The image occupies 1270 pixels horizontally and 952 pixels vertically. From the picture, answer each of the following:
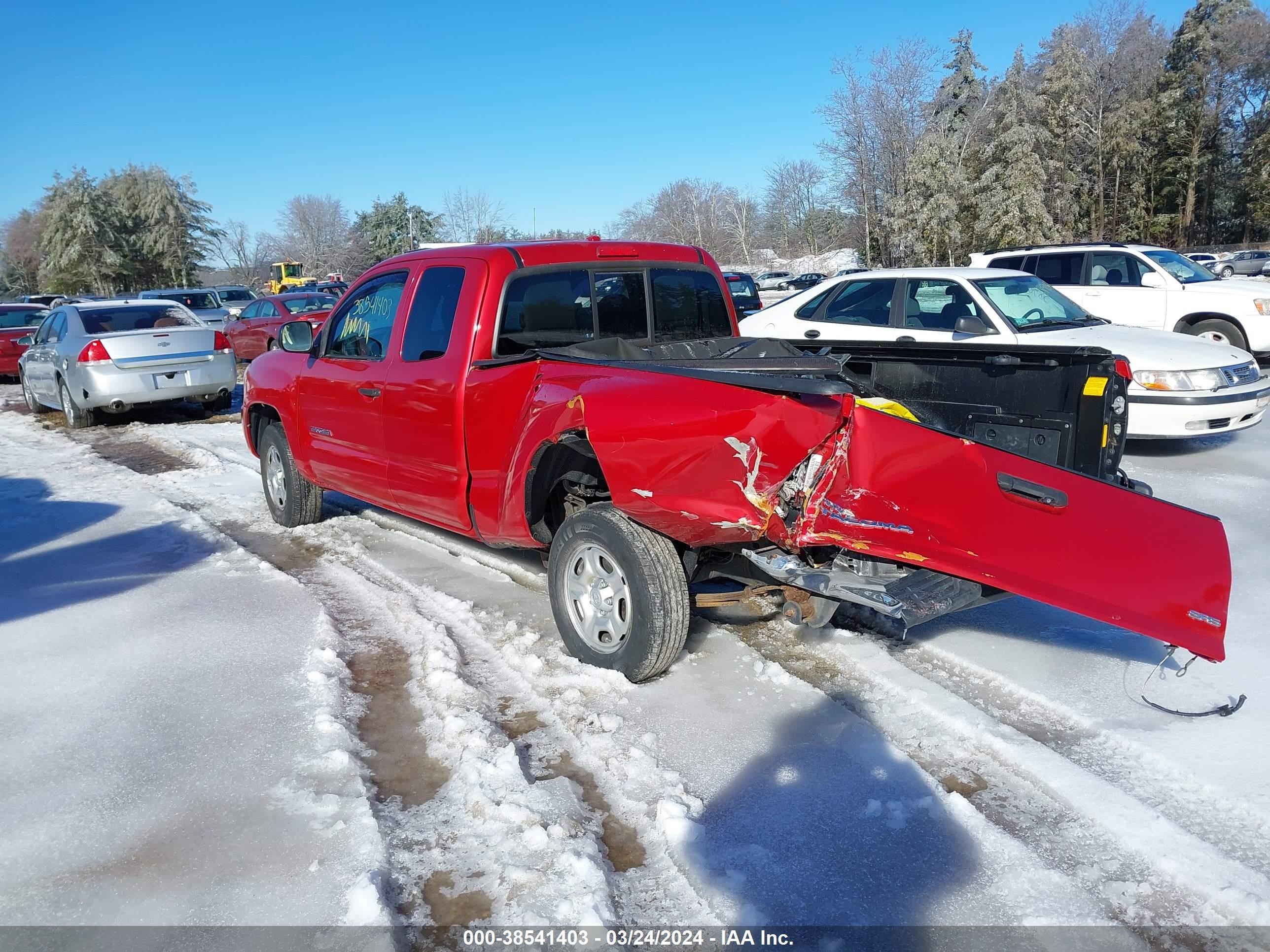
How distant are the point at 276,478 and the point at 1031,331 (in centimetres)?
657

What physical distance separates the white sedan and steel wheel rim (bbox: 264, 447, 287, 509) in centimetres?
408

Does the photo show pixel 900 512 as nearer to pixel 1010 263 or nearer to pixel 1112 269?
pixel 1010 263

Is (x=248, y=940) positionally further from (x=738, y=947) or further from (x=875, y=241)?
(x=875, y=241)

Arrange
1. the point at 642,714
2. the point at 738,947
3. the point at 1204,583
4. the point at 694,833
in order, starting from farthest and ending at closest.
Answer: the point at 642,714, the point at 1204,583, the point at 694,833, the point at 738,947

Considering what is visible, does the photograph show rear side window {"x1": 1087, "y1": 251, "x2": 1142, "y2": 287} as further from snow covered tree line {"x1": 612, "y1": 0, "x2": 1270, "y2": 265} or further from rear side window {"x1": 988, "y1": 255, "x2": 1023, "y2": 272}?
snow covered tree line {"x1": 612, "y1": 0, "x2": 1270, "y2": 265}

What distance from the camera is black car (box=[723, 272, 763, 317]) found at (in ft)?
61.2

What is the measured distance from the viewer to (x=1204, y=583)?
3.09 m

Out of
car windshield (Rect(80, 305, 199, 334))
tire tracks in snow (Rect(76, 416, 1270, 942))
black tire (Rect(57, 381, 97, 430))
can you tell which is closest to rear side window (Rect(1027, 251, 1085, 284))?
tire tracks in snow (Rect(76, 416, 1270, 942))

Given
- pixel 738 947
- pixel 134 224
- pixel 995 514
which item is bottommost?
pixel 738 947

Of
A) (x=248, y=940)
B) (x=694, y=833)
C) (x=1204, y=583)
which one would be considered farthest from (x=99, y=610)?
(x=1204, y=583)

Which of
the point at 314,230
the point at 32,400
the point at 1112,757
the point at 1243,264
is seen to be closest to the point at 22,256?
the point at 314,230

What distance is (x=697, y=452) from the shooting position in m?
3.35

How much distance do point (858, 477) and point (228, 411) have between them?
41.0 ft

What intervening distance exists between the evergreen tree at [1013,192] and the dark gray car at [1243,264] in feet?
22.5
